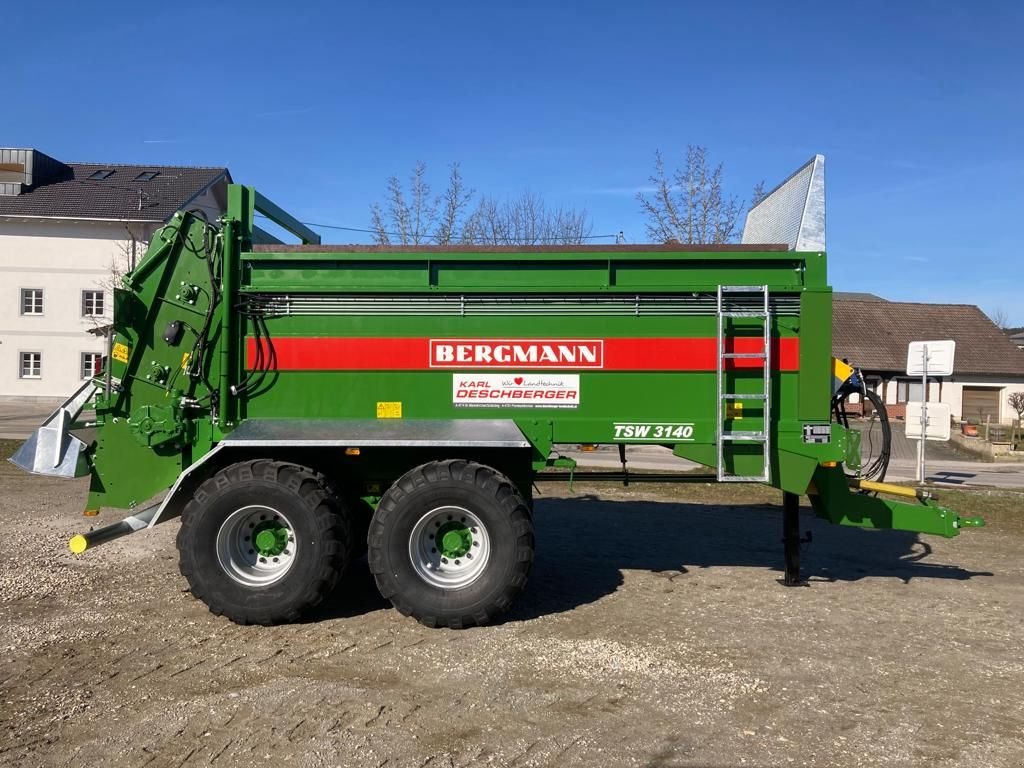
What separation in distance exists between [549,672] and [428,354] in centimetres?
242

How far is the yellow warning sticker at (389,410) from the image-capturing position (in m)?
5.70

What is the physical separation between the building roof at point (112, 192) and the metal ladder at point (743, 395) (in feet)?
109

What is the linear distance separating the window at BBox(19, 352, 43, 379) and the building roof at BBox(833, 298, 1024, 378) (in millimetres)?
36185

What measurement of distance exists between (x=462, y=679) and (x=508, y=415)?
78.4 inches

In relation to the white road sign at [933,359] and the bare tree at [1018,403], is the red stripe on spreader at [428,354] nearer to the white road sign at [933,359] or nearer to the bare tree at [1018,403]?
the white road sign at [933,359]

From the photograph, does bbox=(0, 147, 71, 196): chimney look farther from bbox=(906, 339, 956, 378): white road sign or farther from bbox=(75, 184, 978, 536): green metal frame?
bbox=(906, 339, 956, 378): white road sign

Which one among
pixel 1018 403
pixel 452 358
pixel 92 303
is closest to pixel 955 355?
pixel 1018 403

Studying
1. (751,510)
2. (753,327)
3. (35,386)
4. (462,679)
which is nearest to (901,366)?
(751,510)

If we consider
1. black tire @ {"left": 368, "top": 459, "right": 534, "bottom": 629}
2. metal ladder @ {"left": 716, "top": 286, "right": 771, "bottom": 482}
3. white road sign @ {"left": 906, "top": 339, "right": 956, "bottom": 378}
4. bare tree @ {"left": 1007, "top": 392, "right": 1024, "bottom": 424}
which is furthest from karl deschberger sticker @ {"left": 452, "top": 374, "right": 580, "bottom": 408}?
bare tree @ {"left": 1007, "top": 392, "right": 1024, "bottom": 424}

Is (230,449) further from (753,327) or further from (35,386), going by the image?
(35,386)

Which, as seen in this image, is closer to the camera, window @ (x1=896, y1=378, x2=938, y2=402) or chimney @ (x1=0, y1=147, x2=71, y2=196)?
window @ (x1=896, y1=378, x2=938, y2=402)

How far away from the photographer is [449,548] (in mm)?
5391

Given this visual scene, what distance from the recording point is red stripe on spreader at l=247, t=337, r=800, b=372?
18.6 feet

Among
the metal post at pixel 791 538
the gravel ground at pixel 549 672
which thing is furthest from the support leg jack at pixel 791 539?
the gravel ground at pixel 549 672
